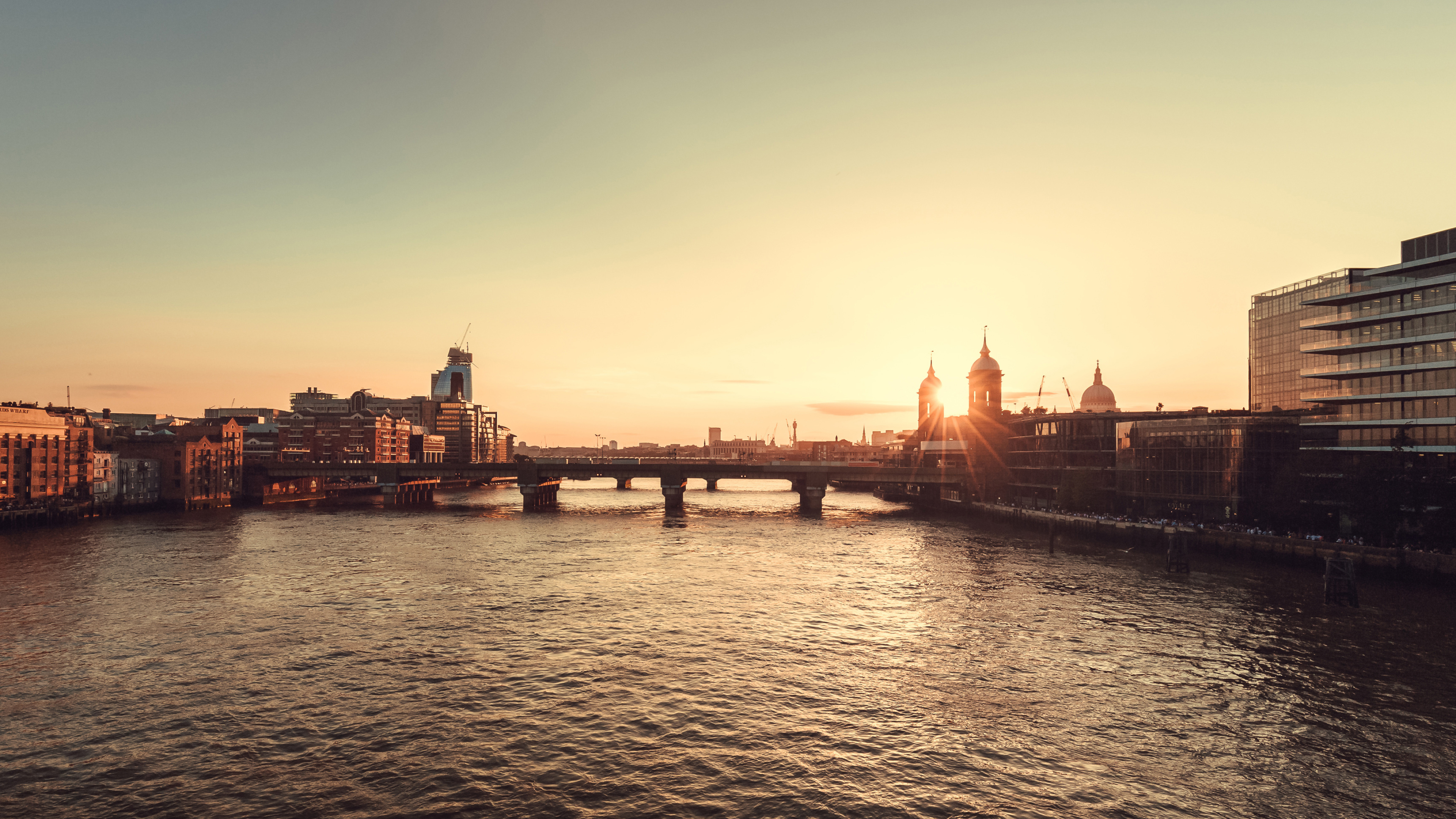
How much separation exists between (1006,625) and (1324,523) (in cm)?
6403

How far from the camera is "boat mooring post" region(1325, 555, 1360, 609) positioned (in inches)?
2311

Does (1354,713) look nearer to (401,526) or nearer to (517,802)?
(517,802)

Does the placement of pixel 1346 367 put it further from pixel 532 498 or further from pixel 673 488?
pixel 532 498

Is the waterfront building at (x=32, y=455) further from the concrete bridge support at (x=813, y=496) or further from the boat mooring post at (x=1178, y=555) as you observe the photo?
the boat mooring post at (x=1178, y=555)

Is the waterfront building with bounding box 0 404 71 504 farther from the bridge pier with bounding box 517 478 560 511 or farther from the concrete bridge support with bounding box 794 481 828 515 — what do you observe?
the concrete bridge support with bounding box 794 481 828 515

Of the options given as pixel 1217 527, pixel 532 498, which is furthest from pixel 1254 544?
pixel 532 498

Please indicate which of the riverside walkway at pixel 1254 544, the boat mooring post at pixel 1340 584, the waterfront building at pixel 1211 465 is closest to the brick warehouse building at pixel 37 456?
the riverside walkway at pixel 1254 544

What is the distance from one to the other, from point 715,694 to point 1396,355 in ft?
333

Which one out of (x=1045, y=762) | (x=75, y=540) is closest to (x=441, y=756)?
(x=1045, y=762)

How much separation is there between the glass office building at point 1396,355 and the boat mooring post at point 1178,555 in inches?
1225

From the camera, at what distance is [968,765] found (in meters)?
30.1

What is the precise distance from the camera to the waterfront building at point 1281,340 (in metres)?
118

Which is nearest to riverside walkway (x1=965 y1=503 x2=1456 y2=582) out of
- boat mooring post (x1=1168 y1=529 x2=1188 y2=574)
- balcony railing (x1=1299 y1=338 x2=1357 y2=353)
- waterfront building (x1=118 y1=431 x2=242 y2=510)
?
boat mooring post (x1=1168 y1=529 x2=1188 y2=574)

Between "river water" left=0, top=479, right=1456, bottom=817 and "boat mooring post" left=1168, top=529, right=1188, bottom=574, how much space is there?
4.05ft
